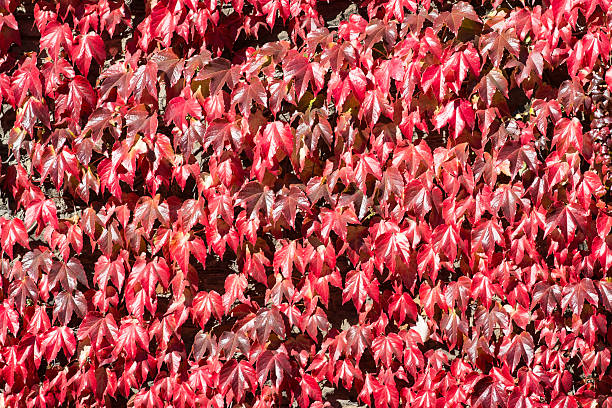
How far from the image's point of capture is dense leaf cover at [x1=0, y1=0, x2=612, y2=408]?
7.38ft

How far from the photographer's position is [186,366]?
2.48 m

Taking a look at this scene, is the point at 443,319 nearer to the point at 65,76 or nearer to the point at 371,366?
the point at 371,366

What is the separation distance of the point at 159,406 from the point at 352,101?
145 cm

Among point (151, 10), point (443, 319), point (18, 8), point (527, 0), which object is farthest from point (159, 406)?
point (527, 0)

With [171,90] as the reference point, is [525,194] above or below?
below

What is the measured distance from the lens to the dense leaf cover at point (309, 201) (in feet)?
7.38

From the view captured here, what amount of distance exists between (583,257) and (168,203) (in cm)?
163

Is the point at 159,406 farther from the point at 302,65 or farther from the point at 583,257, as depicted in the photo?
the point at 583,257

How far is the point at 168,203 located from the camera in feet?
7.91

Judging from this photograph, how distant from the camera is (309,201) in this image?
7.66 feet

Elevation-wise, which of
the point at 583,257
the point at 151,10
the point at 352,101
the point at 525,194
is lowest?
the point at 583,257

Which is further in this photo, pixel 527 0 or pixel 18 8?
pixel 18 8

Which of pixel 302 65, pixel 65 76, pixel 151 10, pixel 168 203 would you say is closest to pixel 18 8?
pixel 65 76

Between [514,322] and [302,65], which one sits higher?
[302,65]
